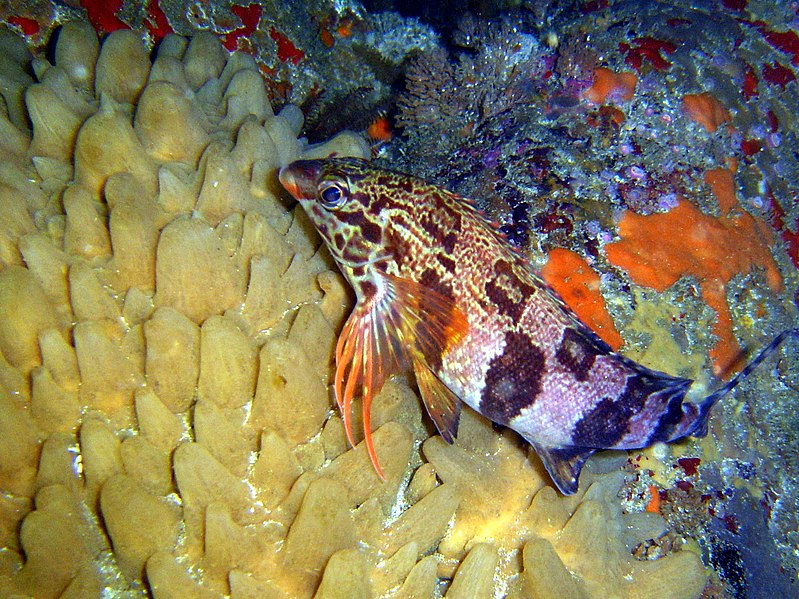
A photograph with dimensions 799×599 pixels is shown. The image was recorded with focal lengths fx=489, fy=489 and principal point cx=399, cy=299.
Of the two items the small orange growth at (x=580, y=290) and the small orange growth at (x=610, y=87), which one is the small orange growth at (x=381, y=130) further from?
the small orange growth at (x=580, y=290)

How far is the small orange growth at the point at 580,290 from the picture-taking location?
12.1 ft

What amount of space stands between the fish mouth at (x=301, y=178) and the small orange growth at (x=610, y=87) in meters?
2.96

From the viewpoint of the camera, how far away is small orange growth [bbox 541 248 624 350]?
369cm

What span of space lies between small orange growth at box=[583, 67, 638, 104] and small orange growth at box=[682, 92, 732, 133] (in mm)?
584

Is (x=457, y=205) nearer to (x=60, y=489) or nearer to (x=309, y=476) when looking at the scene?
(x=309, y=476)

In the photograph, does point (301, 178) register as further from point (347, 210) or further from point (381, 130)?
point (381, 130)

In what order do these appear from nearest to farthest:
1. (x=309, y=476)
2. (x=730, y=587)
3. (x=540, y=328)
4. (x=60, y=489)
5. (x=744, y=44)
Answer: (x=60, y=489)
(x=309, y=476)
(x=540, y=328)
(x=730, y=587)
(x=744, y=44)

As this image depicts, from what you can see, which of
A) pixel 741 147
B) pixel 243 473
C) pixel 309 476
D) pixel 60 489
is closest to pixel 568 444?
pixel 309 476

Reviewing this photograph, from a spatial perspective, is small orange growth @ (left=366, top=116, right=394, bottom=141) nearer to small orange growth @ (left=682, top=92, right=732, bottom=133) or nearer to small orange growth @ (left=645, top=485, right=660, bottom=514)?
small orange growth @ (left=682, top=92, right=732, bottom=133)

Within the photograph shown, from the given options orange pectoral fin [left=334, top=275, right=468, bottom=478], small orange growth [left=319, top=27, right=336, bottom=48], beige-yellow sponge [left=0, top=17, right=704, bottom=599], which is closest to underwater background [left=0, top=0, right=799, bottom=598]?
beige-yellow sponge [left=0, top=17, right=704, bottom=599]

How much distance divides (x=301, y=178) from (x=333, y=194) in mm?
219

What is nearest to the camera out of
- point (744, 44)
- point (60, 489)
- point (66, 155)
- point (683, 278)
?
point (60, 489)

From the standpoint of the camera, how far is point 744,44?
6078 mm

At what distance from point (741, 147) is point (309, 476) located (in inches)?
211
